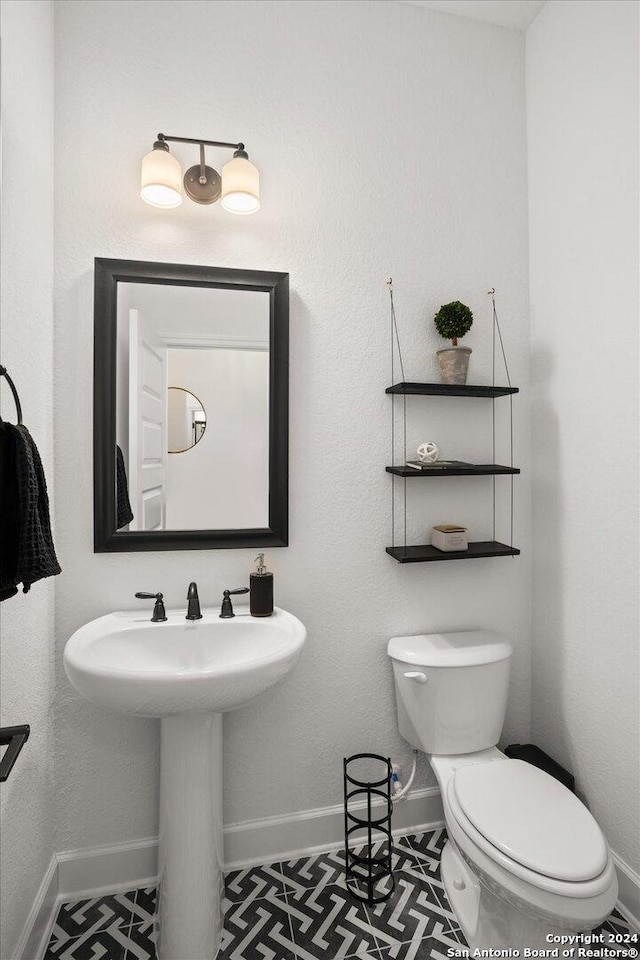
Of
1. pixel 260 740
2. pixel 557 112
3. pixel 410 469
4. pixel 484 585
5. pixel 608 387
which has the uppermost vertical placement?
pixel 557 112

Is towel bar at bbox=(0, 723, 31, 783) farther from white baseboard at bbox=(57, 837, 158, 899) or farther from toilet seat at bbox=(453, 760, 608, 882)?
toilet seat at bbox=(453, 760, 608, 882)

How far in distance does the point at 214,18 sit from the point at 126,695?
2006 mm

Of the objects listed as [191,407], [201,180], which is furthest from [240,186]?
[191,407]

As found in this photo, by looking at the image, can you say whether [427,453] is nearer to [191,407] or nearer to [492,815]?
[191,407]

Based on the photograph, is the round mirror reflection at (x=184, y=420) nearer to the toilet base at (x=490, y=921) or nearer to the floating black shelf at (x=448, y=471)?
the floating black shelf at (x=448, y=471)

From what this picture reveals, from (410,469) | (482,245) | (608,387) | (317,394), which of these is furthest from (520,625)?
(482,245)

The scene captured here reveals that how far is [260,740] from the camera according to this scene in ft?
5.66

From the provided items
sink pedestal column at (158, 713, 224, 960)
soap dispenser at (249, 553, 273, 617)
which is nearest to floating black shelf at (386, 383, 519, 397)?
soap dispenser at (249, 553, 273, 617)

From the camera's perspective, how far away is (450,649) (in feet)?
5.64

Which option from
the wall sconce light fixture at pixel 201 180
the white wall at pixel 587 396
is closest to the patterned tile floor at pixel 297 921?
the white wall at pixel 587 396

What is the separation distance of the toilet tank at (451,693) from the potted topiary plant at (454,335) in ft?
2.95

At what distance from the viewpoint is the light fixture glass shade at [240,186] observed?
156 centimetres

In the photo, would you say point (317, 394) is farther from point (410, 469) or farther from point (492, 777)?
point (492, 777)

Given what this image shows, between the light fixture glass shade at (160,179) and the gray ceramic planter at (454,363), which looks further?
the gray ceramic planter at (454,363)
